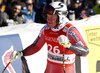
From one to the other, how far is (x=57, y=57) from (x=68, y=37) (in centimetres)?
42

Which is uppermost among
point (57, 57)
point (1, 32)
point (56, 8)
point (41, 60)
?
point (56, 8)

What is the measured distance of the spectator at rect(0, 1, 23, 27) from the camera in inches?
235

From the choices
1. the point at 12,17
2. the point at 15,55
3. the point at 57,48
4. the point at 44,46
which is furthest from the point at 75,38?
the point at 12,17

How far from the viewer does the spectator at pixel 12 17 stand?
19.6 ft

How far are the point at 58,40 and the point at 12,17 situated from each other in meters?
3.03

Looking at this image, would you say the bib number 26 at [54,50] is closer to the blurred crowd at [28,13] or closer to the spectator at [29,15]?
the blurred crowd at [28,13]

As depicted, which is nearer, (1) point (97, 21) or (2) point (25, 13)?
(1) point (97, 21)

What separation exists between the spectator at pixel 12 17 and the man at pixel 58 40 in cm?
223

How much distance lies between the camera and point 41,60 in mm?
4773

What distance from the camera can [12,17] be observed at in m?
6.33

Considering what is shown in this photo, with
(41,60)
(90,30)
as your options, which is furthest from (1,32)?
(90,30)

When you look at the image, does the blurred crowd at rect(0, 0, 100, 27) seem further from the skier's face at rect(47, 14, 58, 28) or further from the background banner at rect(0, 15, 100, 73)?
the skier's face at rect(47, 14, 58, 28)

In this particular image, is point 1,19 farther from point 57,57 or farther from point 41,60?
point 57,57

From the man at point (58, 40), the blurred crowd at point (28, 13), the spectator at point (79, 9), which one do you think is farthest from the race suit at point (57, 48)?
the spectator at point (79, 9)
